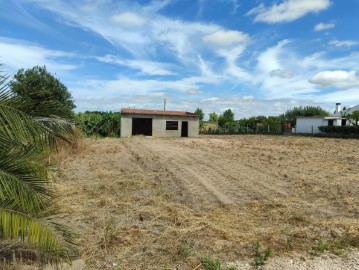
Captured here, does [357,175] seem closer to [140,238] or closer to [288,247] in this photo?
[288,247]

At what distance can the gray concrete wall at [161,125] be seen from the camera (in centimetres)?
3331

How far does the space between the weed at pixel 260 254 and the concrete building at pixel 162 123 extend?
2900 cm

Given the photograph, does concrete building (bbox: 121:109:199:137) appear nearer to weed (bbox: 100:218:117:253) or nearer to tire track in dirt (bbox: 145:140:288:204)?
tire track in dirt (bbox: 145:140:288:204)

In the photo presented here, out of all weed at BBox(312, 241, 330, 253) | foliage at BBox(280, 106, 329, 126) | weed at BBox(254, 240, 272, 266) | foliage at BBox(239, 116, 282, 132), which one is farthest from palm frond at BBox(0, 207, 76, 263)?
foliage at BBox(280, 106, 329, 126)

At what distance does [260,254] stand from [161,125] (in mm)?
30281

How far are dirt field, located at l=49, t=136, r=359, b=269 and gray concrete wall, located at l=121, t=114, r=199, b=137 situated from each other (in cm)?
2071

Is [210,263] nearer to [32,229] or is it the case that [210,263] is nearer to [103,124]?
[32,229]

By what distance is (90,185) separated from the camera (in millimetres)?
9508

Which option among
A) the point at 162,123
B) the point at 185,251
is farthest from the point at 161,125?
the point at 185,251

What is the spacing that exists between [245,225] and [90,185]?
5032 millimetres

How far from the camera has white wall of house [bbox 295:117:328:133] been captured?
1880 inches

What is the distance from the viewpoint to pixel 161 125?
114 feet

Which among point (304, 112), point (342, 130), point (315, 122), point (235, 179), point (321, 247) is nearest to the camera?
point (321, 247)

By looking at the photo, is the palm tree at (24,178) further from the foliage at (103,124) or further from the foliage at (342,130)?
the foliage at (342,130)
